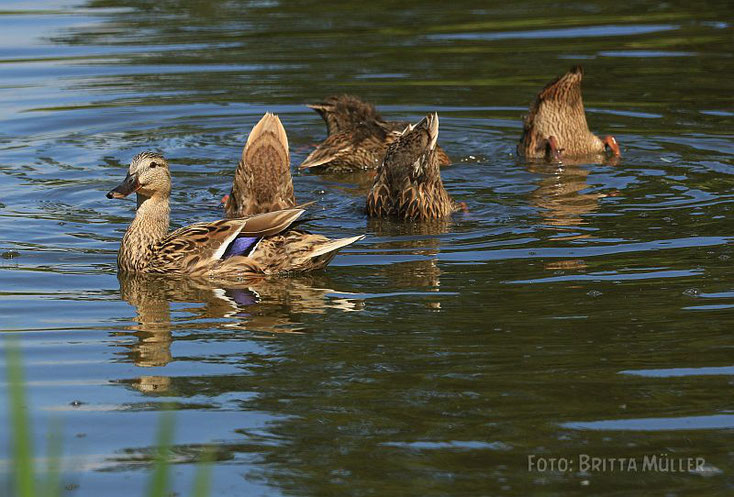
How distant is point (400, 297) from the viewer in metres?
8.20

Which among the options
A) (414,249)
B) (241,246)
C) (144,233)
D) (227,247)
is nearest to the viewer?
(227,247)

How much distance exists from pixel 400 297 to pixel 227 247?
1488 millimetres

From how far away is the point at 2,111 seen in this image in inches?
602

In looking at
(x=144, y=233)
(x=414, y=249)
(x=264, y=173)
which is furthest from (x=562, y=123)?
(x=144, y=233)

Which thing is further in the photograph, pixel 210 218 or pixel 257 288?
pixel 210 218

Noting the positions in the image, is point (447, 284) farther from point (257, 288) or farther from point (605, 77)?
point (605, 77)

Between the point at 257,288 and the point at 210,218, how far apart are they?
7.57 feet

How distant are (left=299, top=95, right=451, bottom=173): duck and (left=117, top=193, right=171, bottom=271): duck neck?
345 cm

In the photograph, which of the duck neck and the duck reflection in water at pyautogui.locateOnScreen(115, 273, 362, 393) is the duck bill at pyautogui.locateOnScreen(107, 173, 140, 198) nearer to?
the duck neck

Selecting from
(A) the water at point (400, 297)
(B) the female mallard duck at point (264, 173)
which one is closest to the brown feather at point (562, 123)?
(A) the water at point (400, 297)

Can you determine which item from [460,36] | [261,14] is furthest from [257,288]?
[261,14]

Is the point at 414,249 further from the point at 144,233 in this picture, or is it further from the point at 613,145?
the point at 613,145

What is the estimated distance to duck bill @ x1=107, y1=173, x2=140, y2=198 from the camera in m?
9.26

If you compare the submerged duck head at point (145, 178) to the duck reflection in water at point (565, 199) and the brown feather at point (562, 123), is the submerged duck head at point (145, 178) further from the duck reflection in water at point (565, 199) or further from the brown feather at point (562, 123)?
the brown feather at point (562, 123)
